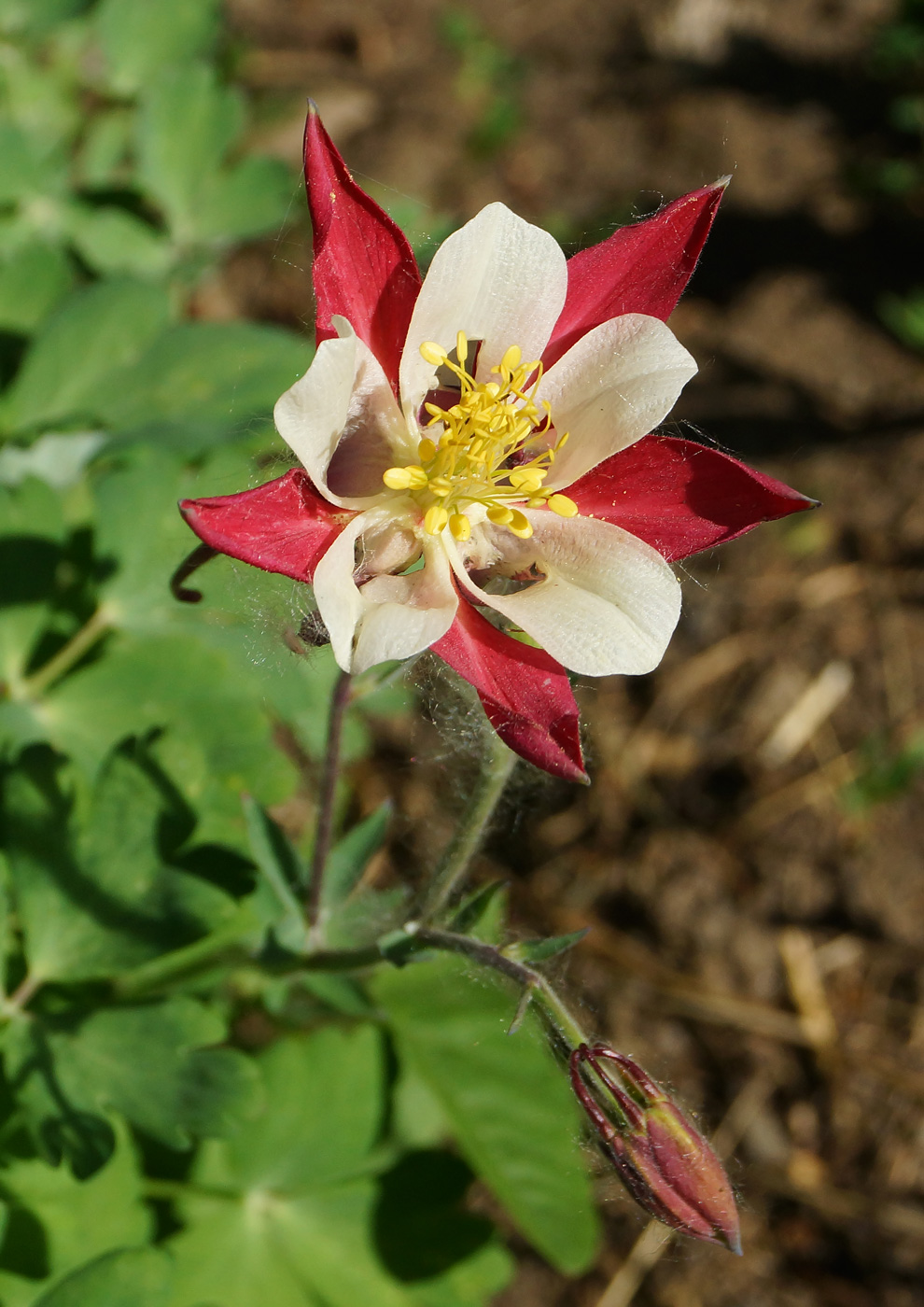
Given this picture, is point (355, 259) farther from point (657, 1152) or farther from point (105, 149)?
point (105, 149)

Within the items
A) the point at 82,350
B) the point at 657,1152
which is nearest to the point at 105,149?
the point at 82,350

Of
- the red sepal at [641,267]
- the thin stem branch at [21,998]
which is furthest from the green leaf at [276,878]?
the red sepal at [641,267]

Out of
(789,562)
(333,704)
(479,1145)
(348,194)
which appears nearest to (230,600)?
(333,704)

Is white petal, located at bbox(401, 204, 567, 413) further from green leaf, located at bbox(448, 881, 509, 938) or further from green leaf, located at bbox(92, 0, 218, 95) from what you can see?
green leaf, located at bbox(92, 0, 218, 95)

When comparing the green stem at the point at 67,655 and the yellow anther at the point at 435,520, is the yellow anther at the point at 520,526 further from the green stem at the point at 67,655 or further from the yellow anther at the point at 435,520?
the green stem at the point at 67,655

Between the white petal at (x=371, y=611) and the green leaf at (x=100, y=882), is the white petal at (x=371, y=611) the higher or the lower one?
the higher one

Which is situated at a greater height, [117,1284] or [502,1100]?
[117,1284]

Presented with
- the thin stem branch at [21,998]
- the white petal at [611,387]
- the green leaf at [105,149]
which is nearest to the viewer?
the white petal at [611,387]
